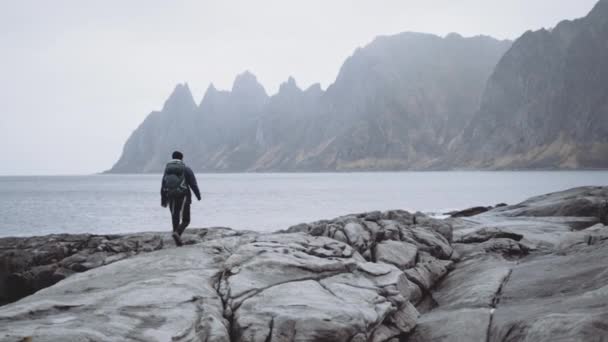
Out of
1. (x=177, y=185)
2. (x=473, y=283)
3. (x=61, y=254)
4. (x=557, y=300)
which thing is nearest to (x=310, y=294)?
(x=557, y=300)

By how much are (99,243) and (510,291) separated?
50.5 ft

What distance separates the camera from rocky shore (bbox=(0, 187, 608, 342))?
25.1 ft

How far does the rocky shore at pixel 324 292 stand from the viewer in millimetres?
7656

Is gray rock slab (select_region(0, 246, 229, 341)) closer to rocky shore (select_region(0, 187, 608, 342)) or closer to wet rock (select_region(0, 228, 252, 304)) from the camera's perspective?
rocky shore (select_region(0, 187, 608, 342))

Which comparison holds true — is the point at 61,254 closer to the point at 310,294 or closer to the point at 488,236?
the point at 310,294

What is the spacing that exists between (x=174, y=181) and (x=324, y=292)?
6.31 meters

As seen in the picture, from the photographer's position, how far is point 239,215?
53094 mm

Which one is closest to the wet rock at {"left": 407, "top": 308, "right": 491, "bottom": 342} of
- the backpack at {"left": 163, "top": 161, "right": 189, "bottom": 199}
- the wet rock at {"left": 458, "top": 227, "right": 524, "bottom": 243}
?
the backpack at {"left": 163, "top": 161, "right": 189, "bottom": 199}

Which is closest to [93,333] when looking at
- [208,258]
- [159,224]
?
[208,258]

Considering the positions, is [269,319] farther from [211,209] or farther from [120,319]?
[211,209]

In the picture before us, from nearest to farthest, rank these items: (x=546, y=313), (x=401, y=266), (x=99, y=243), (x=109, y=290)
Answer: (x=546, y=313)
(x=109, y=290)
(x=401, y=266)
(x=99, y=243)

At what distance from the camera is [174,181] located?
13453 millimetres

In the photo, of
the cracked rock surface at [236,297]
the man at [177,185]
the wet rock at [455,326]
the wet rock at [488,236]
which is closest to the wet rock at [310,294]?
the cracked rock surface at [236,297]

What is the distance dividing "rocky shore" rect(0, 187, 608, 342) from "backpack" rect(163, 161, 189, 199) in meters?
1.89
